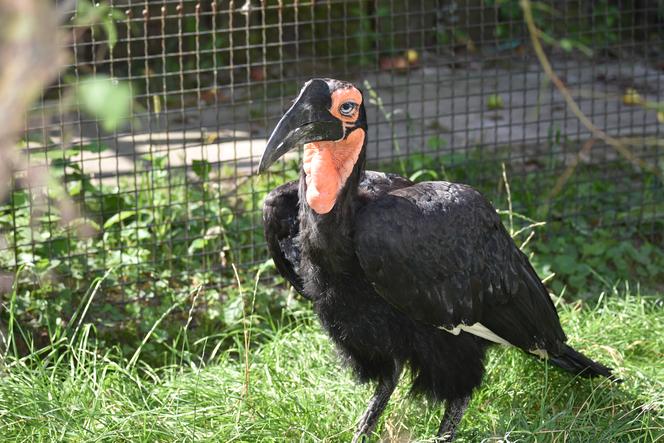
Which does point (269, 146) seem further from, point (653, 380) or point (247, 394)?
point (653, 380)

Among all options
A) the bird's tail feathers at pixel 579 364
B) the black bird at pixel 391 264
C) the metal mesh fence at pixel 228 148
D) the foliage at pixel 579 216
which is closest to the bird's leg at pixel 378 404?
the black bird at pixel 391 264

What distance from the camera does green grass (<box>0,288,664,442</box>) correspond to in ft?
9.84

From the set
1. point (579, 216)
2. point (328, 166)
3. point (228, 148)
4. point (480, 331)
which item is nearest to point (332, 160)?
point (328, 166)

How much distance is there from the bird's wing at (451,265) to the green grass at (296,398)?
315 mm

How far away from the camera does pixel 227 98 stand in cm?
670

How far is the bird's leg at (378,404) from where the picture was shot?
125 inches

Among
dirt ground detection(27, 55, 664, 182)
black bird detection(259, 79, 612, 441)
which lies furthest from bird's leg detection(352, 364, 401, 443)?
dirt ground detection(27, 55, 664, 182)

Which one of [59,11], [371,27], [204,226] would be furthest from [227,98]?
[59,11]

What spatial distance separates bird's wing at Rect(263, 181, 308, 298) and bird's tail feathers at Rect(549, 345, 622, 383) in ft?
3.01

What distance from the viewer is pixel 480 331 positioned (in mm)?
3064

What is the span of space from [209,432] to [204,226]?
1.46m

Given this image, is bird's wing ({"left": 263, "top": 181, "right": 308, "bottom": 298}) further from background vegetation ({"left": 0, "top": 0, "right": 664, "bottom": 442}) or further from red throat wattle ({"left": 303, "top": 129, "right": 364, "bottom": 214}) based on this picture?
red throat wattle ({"left": 303, "top": 129, "right": 364, "bottom": 214})

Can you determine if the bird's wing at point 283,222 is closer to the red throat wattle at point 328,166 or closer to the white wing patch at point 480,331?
the red throat wattle at point 328,166

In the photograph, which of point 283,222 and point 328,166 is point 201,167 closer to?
point 283,222
